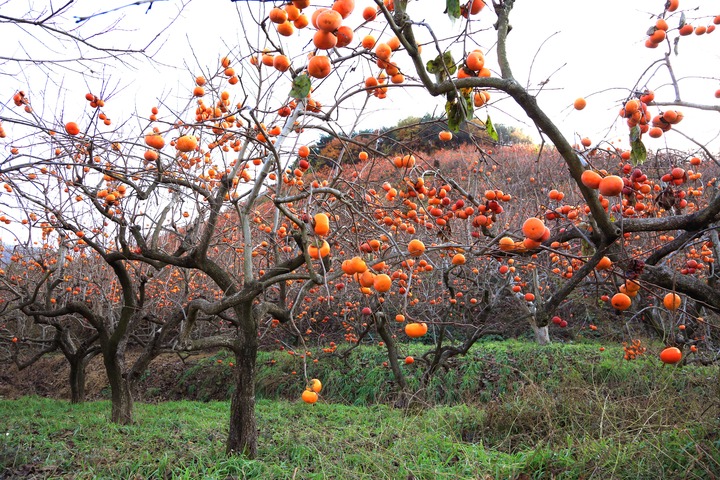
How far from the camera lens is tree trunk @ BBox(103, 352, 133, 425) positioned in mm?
4758

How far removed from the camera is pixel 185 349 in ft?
13.3

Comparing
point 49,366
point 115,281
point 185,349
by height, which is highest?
point 115,281

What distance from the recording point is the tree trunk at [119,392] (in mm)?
4758

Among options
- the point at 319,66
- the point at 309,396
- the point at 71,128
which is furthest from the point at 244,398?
the point at 319,66

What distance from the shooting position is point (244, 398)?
11.1ft

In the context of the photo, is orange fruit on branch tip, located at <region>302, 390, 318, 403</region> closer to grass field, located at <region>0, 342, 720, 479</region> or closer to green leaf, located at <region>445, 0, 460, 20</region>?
grass field, located at <region>0, 342, 720, 479</region>

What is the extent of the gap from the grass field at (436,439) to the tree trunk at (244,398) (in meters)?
0.14

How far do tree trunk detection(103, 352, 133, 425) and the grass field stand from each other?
23 centimetres

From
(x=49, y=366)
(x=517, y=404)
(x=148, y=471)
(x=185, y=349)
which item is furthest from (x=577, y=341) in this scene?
(x=49, y=366)

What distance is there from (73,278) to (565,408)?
679 centimetres

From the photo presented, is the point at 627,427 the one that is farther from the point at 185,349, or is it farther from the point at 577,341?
Answer: the point at 577,341

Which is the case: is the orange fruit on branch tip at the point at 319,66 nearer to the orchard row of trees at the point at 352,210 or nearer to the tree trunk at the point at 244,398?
the orchard row of trees at the point at 352,210

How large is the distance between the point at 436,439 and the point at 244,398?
145cm

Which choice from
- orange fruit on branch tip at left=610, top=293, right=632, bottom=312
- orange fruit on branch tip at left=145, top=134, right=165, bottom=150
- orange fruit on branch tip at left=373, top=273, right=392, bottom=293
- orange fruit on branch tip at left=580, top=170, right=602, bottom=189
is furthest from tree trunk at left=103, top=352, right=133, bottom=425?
orange fruit on branch tip at left=580, top=170, right=602, bottom=189
